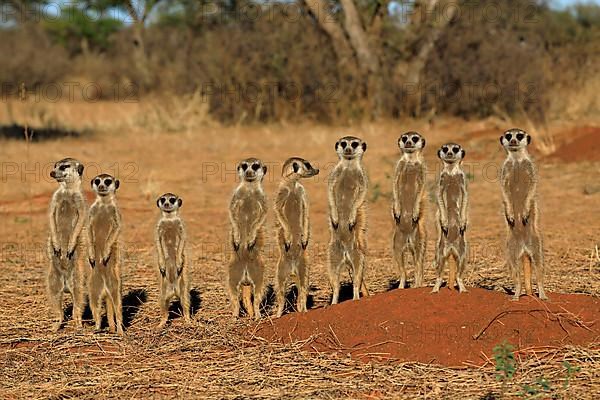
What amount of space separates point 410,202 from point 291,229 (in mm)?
1128

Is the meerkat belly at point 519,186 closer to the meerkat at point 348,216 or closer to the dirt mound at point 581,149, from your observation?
the meerkat at point 348,216

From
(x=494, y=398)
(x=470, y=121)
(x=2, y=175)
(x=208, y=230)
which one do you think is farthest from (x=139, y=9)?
(x=494, y=398)

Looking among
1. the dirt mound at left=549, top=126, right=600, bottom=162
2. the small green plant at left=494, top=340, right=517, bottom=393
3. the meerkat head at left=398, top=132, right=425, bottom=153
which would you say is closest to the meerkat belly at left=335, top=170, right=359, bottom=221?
the meerkat head at left=398, top=132, right=425, bottom=153

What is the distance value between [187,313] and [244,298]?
20.6 inches

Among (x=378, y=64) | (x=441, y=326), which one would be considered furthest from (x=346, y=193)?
(x=378, y=64)

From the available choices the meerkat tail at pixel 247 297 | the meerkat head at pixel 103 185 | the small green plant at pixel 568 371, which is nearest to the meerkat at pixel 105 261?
the meerkat head at pixel 103 185

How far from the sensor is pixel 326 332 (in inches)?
283

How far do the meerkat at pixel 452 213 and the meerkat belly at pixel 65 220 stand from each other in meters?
3.24

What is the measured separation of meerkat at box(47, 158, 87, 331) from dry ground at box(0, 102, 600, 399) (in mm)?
284

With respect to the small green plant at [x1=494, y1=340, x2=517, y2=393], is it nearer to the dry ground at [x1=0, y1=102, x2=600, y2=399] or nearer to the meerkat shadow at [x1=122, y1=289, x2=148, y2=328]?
the dry ground at [x1=0, y1=102, x2=600, y2=399]

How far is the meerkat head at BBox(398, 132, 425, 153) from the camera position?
27.4 feet

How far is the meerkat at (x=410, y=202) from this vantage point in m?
8.38

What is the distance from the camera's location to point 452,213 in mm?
7887

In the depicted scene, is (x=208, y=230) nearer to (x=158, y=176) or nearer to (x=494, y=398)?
(x=158, y=176)
